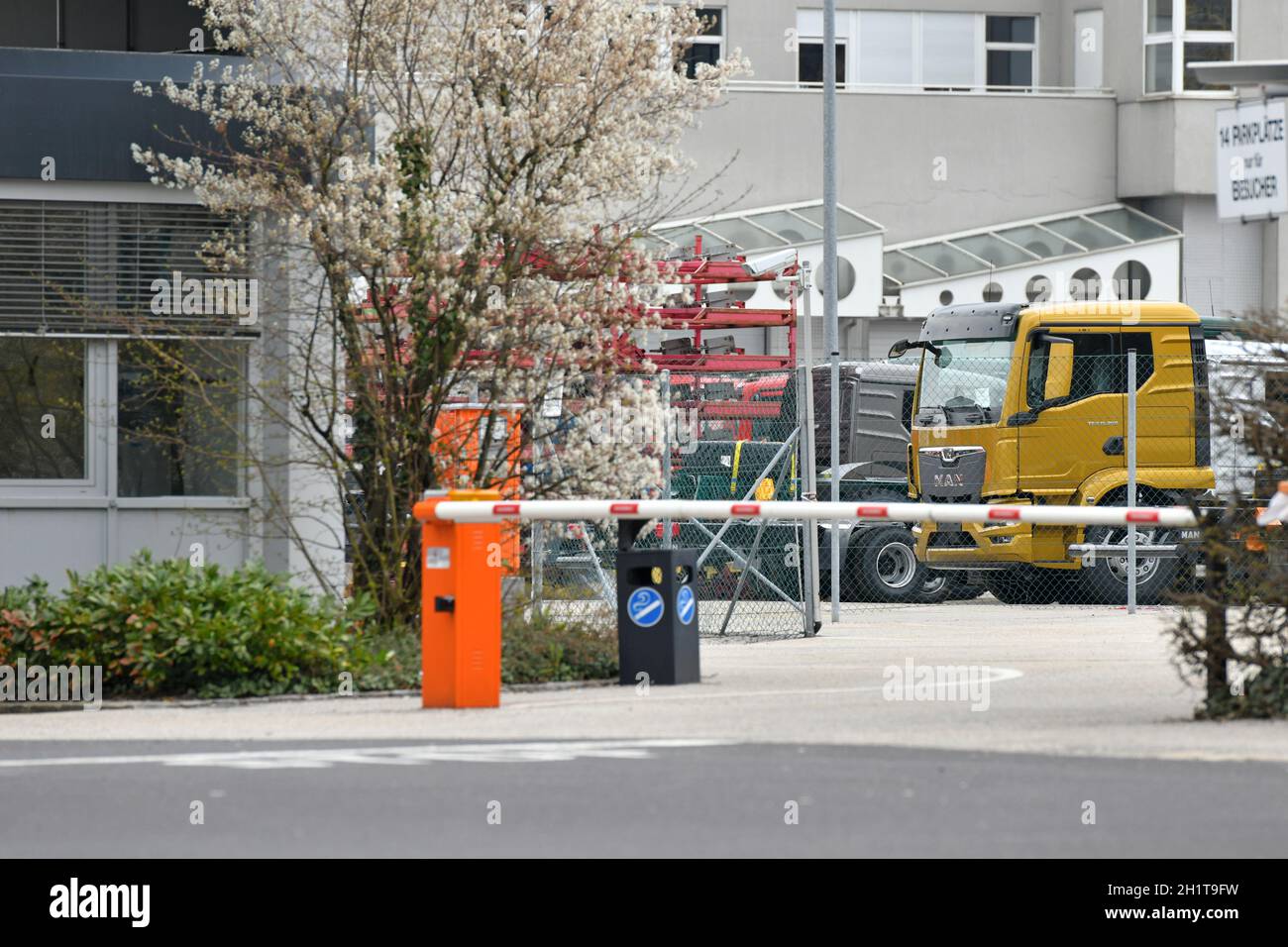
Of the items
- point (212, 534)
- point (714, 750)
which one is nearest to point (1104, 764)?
point (714, 750)

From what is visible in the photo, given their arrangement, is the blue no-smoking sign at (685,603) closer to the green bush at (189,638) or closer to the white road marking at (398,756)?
the green bush at (189,638)

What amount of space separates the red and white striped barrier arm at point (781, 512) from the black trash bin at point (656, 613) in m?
0.32

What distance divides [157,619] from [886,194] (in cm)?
2722

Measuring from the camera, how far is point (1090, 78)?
39.6 m

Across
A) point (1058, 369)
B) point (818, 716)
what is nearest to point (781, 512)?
point (818, 716)

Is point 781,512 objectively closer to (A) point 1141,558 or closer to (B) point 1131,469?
(B) point 1131,469

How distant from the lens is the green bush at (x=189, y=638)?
12523 millimetres

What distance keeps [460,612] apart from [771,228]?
25.8m

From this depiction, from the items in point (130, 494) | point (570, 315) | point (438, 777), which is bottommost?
point (438, 777)

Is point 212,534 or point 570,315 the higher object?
point 570,315

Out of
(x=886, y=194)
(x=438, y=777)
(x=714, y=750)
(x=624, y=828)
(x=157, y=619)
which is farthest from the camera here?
(x=886, y=194)

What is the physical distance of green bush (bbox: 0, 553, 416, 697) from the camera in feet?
41.1

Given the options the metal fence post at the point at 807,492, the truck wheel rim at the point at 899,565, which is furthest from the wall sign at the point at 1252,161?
the truck wheel rim at the point at 899,565

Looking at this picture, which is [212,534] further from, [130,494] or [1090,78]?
[1090,78]
